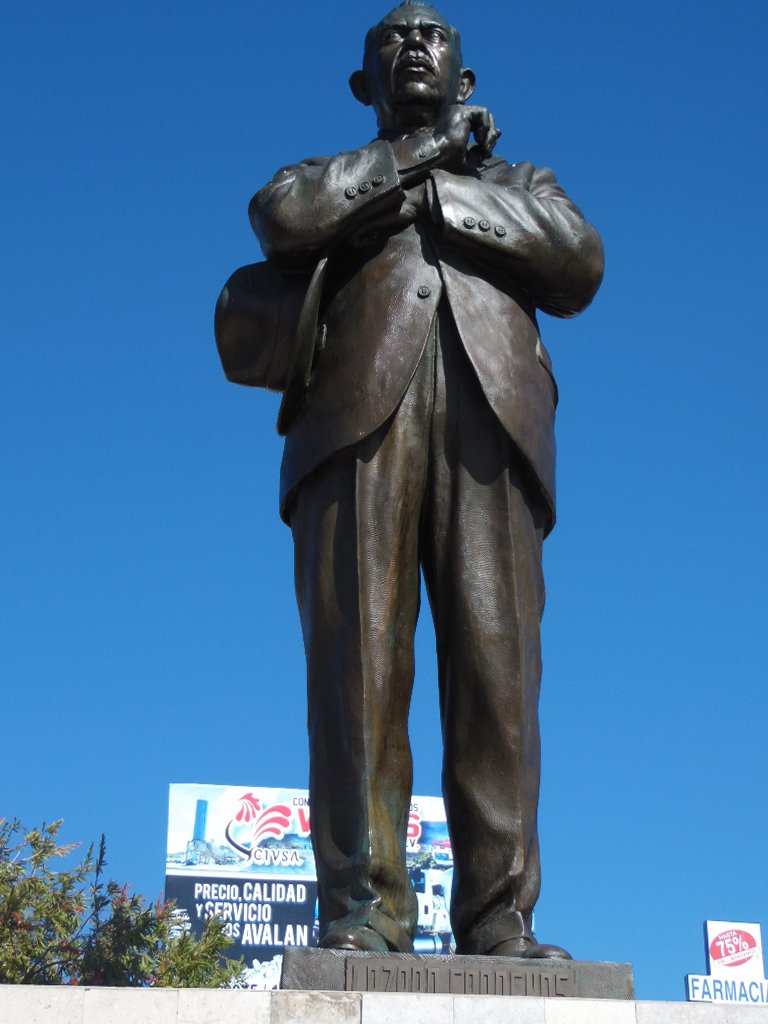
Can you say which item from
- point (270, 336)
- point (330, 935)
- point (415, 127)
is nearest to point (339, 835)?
point (330, 935)

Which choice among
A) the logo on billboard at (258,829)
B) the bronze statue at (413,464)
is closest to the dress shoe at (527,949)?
the bronze statue at (413,464)

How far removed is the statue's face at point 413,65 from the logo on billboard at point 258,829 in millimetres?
31061

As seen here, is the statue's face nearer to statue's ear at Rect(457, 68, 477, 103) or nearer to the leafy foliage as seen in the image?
statue's ear at Rect(457, 68, 477, 103)

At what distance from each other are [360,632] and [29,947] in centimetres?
870

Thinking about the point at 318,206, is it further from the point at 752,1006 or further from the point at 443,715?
the point at 752,1006

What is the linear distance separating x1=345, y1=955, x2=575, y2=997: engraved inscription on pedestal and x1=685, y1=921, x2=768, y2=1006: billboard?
36.9 m

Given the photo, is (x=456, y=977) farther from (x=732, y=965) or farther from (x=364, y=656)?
(x=732, y=965)

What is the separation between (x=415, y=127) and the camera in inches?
219

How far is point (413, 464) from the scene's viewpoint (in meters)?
5.02

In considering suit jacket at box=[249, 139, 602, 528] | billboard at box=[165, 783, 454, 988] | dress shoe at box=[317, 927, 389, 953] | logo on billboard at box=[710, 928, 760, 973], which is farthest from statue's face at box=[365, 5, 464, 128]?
logo on billboard at box=[710, 928, 760, 973]

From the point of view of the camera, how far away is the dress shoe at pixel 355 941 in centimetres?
434

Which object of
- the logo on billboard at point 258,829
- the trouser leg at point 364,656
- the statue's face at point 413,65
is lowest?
the trouser leg at point 364,656

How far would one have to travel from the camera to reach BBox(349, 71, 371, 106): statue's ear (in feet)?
18.8

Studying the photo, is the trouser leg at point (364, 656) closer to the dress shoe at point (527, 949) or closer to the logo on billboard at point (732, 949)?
the dress shoe at point (527, 949)
